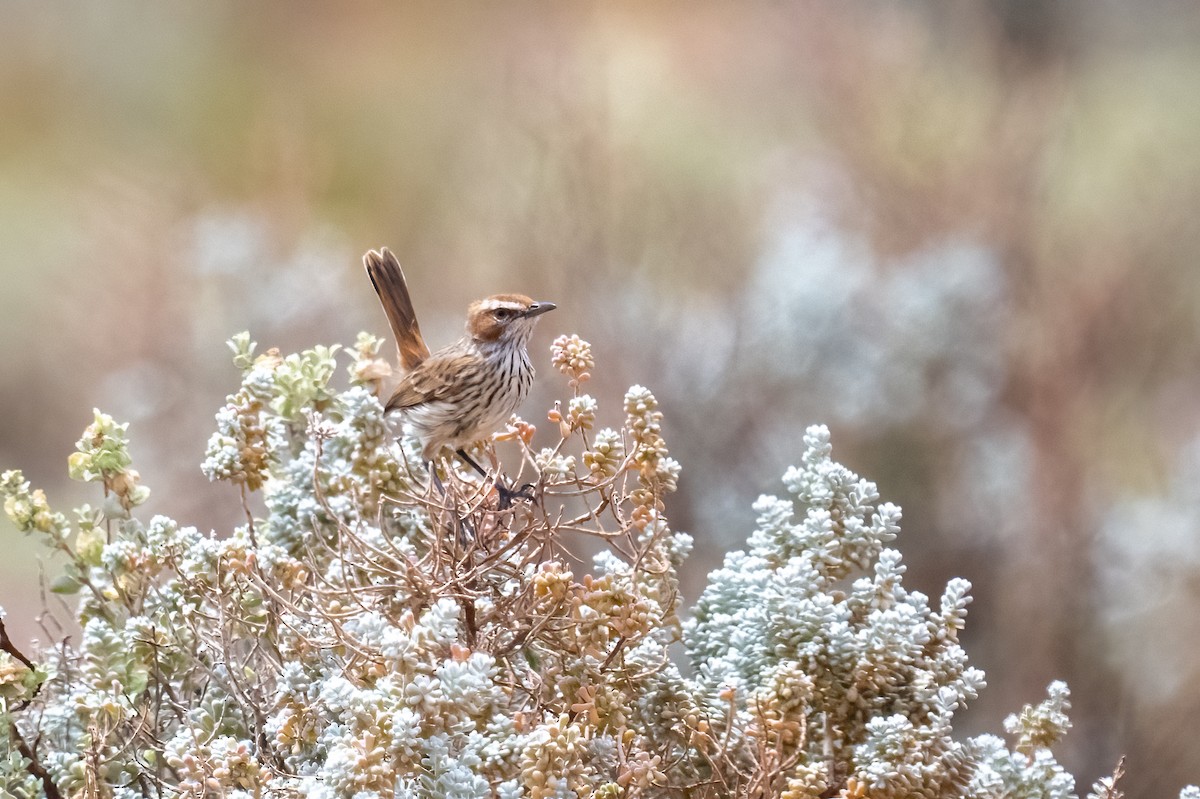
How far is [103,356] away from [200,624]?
2.32 m

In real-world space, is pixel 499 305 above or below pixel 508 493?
above

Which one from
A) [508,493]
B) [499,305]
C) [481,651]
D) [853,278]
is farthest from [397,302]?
[853,278]

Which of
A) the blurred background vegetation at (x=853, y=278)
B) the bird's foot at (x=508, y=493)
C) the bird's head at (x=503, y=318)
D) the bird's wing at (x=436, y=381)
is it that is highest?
the blurred background vegetation at (x=853, y=278)

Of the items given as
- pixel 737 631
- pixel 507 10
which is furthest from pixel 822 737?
pixel 507 10

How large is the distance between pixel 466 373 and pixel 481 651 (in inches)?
18.4

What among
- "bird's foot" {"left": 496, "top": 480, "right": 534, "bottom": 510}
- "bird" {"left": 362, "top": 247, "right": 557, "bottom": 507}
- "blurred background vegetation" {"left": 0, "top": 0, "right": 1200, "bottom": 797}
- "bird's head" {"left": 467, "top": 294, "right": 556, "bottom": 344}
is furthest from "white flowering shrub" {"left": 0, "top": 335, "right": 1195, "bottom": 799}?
"blurred background vegetation" {"left": 0, "top": 0, "right": 1200, "bottom": 797}

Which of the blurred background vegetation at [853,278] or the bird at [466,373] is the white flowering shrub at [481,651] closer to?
the bird at [466,373]

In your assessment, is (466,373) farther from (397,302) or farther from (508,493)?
(508,493)

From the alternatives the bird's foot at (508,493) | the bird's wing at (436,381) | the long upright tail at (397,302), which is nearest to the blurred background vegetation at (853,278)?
the long upright tail at (397,302)

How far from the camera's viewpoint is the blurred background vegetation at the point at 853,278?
6.55 ft

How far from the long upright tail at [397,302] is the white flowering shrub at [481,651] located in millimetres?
332

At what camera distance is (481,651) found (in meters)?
0.76

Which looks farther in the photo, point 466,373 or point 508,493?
point 466,373

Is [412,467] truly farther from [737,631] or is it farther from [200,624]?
[737,631]
